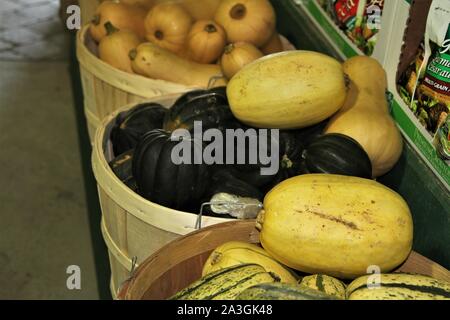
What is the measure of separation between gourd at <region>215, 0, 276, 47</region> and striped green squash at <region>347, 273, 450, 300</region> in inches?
44.5

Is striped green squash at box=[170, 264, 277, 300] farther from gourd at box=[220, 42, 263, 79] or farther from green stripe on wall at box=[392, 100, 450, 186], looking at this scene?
gourd at box=[220, 42, 263, 79]

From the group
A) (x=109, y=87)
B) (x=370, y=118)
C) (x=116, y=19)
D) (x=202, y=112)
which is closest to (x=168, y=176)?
(x=202, y=112)

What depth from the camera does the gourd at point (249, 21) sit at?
183cm

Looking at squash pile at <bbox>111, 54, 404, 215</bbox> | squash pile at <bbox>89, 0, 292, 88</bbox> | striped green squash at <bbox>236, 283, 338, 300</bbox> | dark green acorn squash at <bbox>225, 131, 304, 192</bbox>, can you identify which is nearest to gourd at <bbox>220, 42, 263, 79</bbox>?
→ squash pile at <bbox>89, 0, 292, 88</bbox>

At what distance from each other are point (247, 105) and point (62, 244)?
57.2 inches

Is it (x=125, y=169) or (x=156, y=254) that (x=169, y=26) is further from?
(x=156, y=254)

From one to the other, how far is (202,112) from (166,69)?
0.44 m

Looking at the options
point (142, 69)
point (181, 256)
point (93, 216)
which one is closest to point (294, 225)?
point (181, 256)

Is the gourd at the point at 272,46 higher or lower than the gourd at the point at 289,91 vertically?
lower

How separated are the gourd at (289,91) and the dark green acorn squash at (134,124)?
254mm

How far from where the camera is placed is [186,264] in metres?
1.01

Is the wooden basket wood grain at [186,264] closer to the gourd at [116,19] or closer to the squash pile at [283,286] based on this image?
the squash pile at [283,286]

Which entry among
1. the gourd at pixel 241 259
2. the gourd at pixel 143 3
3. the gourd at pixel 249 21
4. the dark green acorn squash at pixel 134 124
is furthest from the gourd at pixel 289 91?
the gourd at pixel 143 3

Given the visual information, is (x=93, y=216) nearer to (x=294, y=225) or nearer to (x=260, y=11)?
(x=260, y=11)
